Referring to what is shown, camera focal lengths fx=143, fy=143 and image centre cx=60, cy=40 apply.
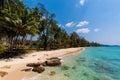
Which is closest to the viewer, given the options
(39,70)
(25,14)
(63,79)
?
(63,79)

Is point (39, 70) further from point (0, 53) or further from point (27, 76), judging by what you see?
point (0, 53)

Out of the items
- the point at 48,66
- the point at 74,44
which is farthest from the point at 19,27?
the point at 74,44

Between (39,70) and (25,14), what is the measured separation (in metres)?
16.2

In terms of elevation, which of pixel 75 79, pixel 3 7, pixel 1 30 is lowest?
pixel 75 79

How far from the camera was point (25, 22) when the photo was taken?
28328 mm

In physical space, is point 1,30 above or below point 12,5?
below

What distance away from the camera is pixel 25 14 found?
29328 millimetres

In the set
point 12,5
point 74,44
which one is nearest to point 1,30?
point 12,5

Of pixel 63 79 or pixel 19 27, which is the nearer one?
pixel 63 79

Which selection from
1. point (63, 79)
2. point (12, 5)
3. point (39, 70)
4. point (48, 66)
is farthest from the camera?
point (12, 5)

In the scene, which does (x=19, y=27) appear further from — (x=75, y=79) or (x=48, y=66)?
(x=75, y=79)

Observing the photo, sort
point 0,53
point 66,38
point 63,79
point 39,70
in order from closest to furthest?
point 63,79 → point 39,70 → point 0,53 → point 66,38

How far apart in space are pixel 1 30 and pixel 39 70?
49.5 ft


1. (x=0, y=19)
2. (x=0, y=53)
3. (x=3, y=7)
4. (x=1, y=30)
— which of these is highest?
(x=3, y=7)
